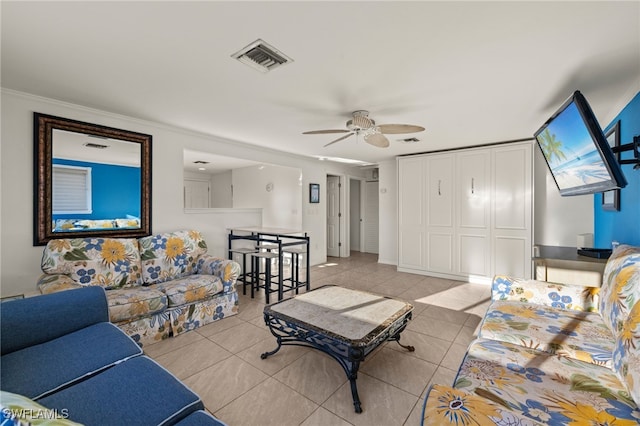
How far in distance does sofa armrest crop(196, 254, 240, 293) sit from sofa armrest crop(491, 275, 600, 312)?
8.42ft

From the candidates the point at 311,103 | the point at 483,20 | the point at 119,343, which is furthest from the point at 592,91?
the point at 119,343

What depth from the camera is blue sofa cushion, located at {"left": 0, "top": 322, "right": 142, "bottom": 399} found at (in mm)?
1199

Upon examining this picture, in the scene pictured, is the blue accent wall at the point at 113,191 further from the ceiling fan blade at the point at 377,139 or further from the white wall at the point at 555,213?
the white wall at the point at 555,213

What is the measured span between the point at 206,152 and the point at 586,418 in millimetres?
4128

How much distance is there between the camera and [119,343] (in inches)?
60.2

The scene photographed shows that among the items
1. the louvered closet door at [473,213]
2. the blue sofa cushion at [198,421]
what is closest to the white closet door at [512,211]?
the louvered closet door at [473,213]

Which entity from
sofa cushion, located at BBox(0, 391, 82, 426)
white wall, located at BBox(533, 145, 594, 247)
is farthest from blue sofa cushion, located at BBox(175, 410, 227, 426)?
white wall, located at BBox(533, 145, 594, 247)

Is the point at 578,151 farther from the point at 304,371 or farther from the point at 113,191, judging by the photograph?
the point at 113,191

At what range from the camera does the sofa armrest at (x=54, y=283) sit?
2.07 metres

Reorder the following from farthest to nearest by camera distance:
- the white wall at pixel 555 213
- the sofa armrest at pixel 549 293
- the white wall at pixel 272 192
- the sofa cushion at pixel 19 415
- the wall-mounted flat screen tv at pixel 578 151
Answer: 1. the white wall at pixel 272 192
2. the white wall at pixel 555 213
3. the sofa armrest at pixel 549 293
4. the wall-mounted flat screen tv at pixel 578 151
5. the sofa cushion at pixel 19 415

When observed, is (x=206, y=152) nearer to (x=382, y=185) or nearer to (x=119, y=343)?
(x=119, y=343)

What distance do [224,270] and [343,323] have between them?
1652 mm

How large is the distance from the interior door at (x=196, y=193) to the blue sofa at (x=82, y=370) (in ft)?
14.7

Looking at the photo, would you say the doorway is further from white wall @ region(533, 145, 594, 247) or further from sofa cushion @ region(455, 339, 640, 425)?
sofa cushion @ region(455, 339, 640, 425)
